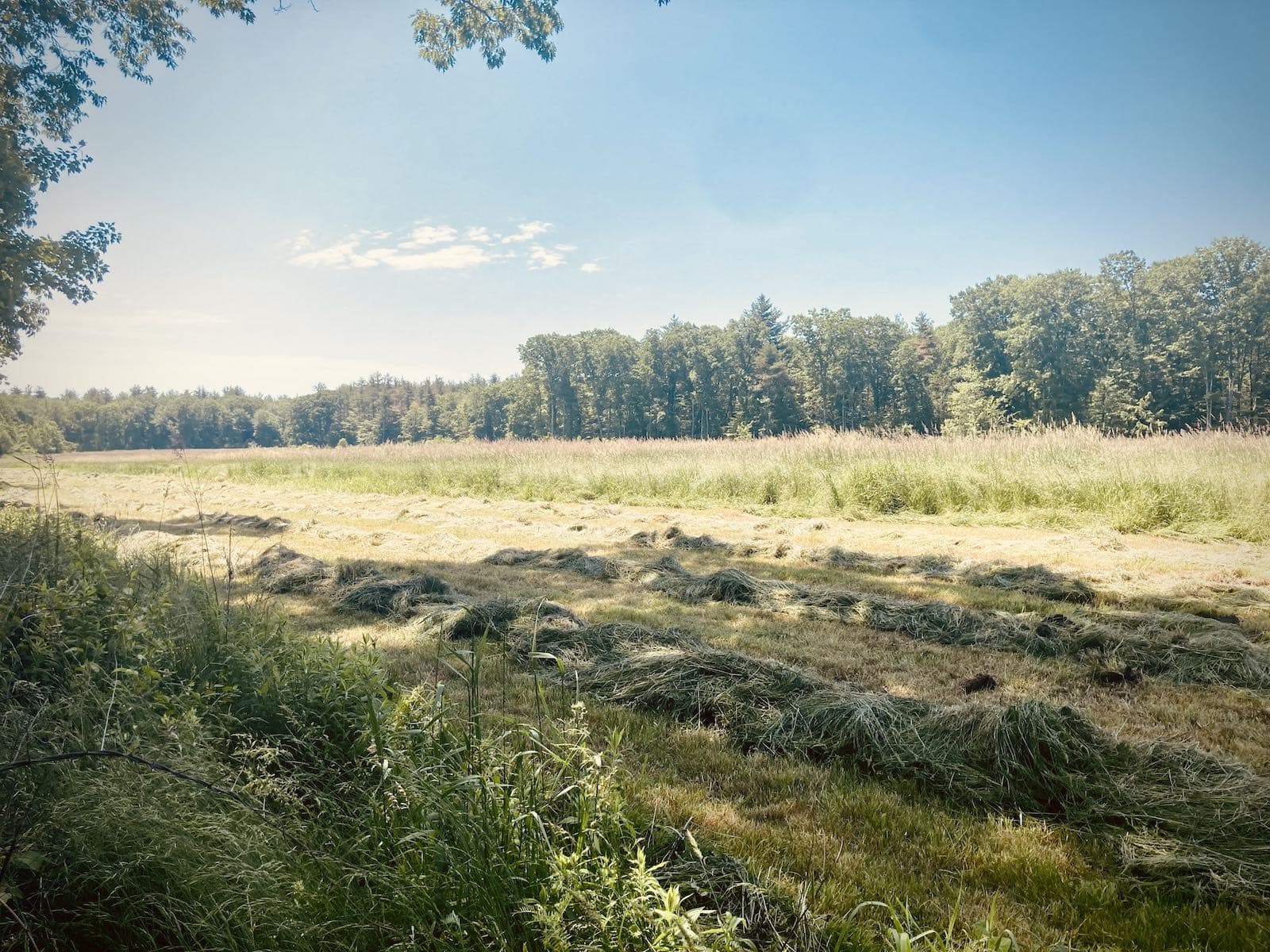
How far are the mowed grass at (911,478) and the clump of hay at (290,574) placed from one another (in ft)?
8.65

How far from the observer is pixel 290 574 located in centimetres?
657

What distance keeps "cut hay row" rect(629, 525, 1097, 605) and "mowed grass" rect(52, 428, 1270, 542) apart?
129 inches

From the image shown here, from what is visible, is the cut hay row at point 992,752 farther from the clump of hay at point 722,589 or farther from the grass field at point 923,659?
the clump of hay at point 722,589

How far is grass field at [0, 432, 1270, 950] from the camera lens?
2041mm

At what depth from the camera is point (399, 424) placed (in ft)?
292

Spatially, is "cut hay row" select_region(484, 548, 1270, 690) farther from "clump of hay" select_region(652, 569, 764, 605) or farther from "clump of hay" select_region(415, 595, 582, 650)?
"clump of hay" select_region(415, 595, 582, 650)

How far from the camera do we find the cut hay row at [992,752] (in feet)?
6.87

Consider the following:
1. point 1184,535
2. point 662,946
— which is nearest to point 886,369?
point 1184,535

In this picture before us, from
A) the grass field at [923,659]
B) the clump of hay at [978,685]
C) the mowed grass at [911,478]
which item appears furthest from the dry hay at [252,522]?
the clump of hay at [978,685]

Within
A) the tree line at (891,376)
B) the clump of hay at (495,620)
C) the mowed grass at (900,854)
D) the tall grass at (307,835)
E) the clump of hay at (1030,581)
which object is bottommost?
the clump of hay at (1030,581)

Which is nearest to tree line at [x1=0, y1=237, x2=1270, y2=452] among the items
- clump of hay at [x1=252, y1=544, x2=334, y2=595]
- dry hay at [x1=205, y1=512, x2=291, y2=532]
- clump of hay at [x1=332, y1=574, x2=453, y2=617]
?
dry hay at [x1=205, y1=512, x2=291, y2=532]

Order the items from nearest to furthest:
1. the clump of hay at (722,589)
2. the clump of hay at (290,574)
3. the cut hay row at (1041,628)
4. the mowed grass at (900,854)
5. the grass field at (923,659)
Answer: the mowed grass at (900,854) < the grass field at (923,659) < the cut hay row at (1041,628) < the clump of hay at (722,589) < the clump of hay at (290,574)

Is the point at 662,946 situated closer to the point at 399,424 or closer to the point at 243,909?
the point at 243,909

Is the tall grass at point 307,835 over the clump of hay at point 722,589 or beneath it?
over
